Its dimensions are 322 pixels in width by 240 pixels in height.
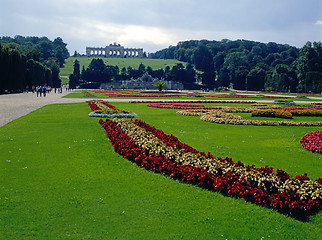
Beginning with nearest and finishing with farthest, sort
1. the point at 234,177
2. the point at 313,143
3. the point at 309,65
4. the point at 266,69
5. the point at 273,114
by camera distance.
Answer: the point at 234,177, the point at 313,143, the point at 273,114, the point at 309,65, the point at 266,69

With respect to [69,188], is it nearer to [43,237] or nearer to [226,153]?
[43,237]

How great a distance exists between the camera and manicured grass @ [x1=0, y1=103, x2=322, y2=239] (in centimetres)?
436

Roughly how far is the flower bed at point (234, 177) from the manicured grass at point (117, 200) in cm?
18

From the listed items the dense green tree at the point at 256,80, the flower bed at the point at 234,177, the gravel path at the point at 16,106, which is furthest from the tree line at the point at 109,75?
the flower bed at the point at 234,177

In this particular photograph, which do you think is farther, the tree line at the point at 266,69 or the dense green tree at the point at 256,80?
the dense green tree at the point at 256,80

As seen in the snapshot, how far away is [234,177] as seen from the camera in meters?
5.84

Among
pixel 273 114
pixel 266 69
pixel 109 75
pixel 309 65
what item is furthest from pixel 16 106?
pixel 266 69

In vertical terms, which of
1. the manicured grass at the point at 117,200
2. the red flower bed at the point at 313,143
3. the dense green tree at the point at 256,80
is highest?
the dense green tree at the point at 256,80

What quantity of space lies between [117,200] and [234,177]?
2.13 meters

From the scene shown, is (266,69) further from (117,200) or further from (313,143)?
(117,200)

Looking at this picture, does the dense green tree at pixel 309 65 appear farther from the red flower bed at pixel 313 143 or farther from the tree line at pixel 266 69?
the red flower bed at pixel 313 143

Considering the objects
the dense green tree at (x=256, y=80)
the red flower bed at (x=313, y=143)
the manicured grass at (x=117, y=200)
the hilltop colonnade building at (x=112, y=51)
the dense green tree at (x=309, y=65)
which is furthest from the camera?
the hilltop colonnade building at (x=112, y=51)

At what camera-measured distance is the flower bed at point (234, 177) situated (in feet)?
16.4

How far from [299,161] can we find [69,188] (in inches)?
215
